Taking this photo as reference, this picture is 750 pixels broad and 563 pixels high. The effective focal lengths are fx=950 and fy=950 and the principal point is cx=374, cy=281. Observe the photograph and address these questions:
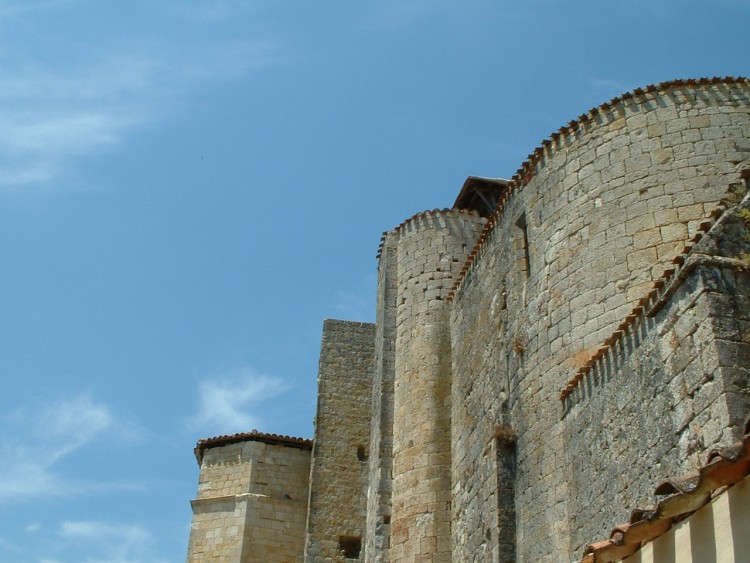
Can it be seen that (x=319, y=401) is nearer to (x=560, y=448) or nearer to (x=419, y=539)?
(x=419, y=539)

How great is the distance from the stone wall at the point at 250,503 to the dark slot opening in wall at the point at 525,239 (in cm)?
828

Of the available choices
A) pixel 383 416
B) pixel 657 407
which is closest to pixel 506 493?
pixel 383 416

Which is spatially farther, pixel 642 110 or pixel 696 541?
pixel 642 110

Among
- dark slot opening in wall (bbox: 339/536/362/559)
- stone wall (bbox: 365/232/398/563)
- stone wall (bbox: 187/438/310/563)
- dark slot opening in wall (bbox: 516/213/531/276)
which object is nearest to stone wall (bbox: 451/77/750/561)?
dark slot opening in wall (bbox: 516/213/531/276)

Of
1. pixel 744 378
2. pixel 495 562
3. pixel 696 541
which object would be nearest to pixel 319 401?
pixel 495 562

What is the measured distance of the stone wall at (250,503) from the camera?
58.2 ft

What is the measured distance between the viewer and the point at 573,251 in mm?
Answer: 10953

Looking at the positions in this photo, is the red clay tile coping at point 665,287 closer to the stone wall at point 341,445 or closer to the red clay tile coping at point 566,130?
the red clay tile coping at point 566,130

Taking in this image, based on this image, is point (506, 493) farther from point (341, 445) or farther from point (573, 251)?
point (341, 445)

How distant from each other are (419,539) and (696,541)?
8.71 m

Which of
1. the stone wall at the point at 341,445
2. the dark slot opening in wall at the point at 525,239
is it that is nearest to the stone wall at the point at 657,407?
the dark slot opening in wall at the point at 525,239

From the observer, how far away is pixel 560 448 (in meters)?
10.0

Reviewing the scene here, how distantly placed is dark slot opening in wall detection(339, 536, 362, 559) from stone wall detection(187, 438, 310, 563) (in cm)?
141

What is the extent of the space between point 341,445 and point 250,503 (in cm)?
204
